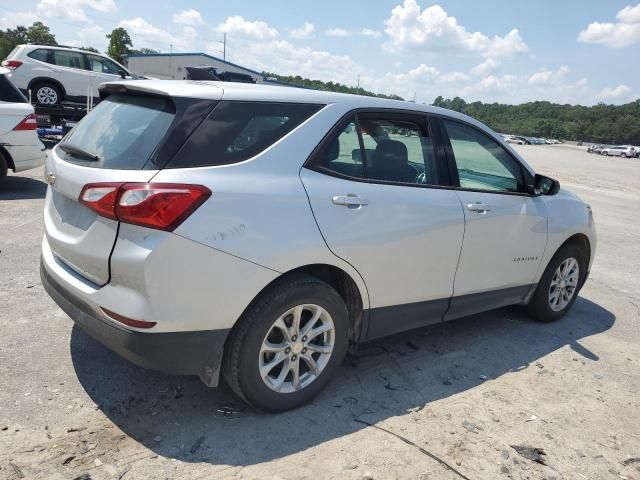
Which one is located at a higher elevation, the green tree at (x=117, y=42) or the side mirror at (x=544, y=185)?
the green tree at (x=117, y=42)

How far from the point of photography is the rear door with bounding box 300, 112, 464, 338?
10.1 ft

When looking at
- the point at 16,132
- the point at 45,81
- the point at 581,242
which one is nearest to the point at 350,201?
the point at 581,242

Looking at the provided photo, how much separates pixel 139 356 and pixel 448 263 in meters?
2.13

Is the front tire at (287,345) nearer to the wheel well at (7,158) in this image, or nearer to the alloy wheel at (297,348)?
the alloy wheel at (297,348)

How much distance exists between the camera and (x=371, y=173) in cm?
334

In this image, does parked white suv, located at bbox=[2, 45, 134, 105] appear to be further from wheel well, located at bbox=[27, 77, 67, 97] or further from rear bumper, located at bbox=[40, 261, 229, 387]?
rear bumper, located at bbox=[40, 261, 229, 387]

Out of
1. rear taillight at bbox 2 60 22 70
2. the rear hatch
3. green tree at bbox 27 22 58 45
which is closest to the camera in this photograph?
the rear hatch

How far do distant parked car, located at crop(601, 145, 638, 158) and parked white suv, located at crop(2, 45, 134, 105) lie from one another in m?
73.5

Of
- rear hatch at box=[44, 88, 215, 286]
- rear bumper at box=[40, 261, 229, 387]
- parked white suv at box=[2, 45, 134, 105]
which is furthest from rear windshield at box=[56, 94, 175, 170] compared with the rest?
parked white suv at box=[2, 45, 134, 105]

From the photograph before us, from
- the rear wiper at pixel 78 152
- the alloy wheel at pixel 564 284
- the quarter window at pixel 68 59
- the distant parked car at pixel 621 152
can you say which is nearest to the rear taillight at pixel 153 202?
the rear wiper at pixel 78 152

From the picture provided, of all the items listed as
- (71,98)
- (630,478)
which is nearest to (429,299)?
(630,478)

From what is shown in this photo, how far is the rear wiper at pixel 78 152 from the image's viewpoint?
2859mm

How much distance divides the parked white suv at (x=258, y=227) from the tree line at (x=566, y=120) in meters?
102

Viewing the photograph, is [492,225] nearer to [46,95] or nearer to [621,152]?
[46,95]
